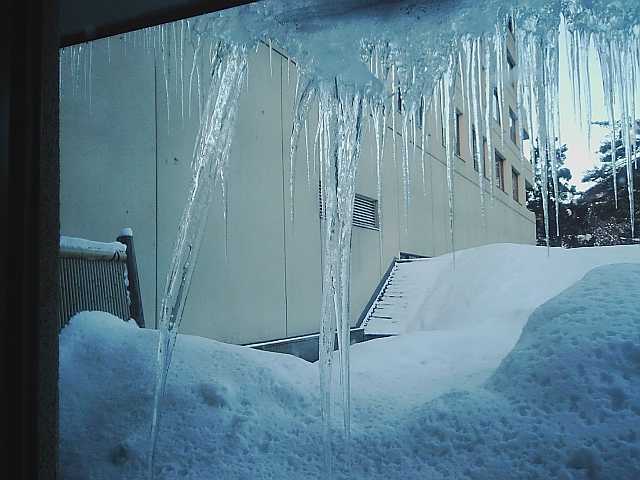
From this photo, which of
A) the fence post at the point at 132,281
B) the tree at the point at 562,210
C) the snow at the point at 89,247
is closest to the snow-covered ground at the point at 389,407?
the snow at the point at 89,247

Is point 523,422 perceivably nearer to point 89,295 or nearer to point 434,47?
point 434,47

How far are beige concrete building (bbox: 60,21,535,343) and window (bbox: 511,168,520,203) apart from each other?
454 inches

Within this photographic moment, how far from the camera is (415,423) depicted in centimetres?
204

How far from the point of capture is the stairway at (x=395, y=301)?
647 cm

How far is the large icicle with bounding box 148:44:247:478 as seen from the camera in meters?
2.58

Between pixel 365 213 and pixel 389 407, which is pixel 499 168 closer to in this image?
pixel 365 213

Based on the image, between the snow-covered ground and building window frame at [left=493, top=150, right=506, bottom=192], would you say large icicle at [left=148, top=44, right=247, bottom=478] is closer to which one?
the snow-covered ground

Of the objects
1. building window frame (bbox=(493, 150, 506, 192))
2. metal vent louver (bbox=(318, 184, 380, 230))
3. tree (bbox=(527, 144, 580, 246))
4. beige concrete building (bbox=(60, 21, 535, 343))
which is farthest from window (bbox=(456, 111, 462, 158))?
metal vent louver (bbox=(318, 184, 380, 230))

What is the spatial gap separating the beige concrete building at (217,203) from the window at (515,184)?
454 inches

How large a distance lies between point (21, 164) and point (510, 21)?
2212 mm

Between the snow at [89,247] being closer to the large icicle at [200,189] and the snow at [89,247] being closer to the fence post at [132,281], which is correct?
the fence post at [132,281]

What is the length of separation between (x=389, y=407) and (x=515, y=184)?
17522 millimetres

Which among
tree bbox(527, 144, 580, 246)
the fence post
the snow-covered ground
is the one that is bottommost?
the snow-covered ground

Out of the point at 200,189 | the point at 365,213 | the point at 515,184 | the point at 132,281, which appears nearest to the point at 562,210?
the point at 515,184
